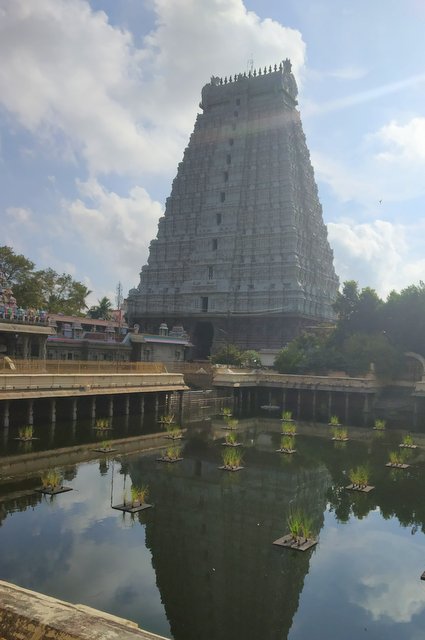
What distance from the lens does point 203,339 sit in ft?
260

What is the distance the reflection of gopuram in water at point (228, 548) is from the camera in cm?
1192

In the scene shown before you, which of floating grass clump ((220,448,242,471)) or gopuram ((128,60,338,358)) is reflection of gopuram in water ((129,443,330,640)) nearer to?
floating grass clump ((220,448,242,471))

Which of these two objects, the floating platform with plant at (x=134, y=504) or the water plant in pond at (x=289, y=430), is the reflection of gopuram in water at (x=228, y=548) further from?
the water plant in pond at (x=289, y=430)

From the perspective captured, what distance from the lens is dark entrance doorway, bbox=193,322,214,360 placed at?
7699cm

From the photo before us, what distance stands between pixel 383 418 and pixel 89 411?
2535 cm

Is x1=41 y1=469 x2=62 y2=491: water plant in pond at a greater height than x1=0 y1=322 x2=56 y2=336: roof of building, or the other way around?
x1=0 y1=322 x2=56 y2=336: roof of building

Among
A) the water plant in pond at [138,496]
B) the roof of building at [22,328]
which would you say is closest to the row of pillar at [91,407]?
the roof of building at [22,328]

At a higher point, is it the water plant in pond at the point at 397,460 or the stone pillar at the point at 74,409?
the stone pillar at the point at 74,409

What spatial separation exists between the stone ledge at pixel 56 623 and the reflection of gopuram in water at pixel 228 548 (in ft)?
17.1

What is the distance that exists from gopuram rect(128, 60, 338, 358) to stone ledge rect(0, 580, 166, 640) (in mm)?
62472

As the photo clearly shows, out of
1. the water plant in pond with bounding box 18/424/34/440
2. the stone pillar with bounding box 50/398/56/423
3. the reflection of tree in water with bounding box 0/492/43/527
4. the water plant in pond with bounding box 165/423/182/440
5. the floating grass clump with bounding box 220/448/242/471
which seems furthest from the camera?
the stone pillar with bounding box 50/398/56/423

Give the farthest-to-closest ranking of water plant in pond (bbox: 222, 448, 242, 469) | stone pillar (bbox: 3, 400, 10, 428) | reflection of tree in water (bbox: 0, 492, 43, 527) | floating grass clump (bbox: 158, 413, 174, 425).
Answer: floating grass clump (bbox: 158, 413, 174, 425) → stone pillar (bbox: 3, 400, 10, 428) → water plant in pond (bbox: 222, 448, 242, 469) → reflection of tree in water (bbox: 0, 492, 43, 527)

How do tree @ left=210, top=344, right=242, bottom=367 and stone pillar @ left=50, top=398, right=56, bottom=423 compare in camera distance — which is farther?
tree @ left=210, top=344, right=242, bottom=367

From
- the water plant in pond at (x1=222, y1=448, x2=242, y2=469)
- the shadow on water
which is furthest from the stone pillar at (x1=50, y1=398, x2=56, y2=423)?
the water plant in pond at (x1=222, y1=448, x2=242, y2=469)
